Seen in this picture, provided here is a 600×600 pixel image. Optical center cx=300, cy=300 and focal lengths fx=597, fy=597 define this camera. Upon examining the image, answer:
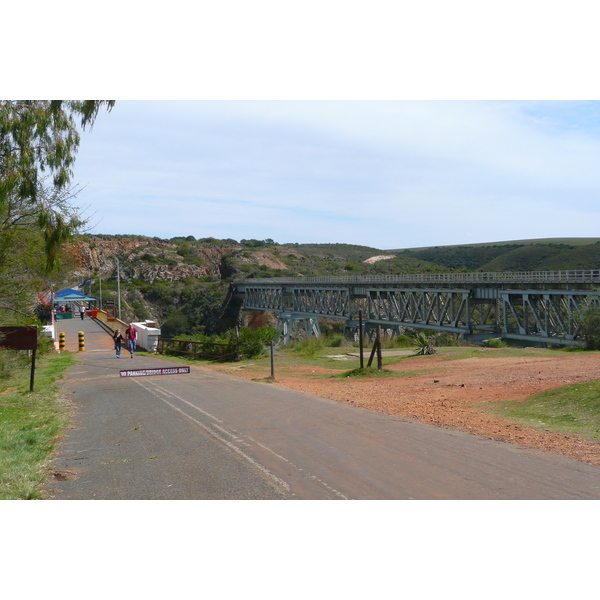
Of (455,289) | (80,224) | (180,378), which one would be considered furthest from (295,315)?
(80,224)

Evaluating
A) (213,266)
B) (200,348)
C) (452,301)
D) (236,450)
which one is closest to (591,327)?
(200,348)

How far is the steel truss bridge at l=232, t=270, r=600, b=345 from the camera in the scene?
41562mm

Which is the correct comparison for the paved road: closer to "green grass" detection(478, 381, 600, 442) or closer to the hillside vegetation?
"green grass" detection(478, 381, 600, 442)

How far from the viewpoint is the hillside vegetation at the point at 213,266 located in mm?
94500

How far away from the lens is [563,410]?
11875 mm

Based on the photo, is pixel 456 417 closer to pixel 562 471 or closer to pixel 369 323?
pixel 562 471

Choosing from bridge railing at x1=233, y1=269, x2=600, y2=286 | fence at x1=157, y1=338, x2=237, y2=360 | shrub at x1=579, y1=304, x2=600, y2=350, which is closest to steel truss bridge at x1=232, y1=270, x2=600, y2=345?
bridge railing at x1=233, y1=269, x2=600, y2=286

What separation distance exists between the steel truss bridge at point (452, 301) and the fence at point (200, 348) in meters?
20.3

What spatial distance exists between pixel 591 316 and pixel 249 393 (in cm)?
2183

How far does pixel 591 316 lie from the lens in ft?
100

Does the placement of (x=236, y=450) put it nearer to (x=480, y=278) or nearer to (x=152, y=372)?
(x=152, y=372)

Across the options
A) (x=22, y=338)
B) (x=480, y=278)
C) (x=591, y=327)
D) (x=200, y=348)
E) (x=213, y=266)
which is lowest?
(x=200, y=348)

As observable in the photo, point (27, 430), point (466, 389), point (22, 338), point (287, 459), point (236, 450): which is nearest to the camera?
point (287, 459)

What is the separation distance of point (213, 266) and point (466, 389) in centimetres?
12358
